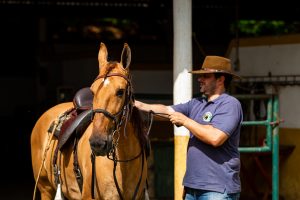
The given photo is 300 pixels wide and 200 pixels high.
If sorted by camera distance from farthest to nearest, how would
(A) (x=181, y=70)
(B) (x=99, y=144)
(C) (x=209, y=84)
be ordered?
(A) (x=181, y=70)
(C) (x=209, y=84)
(B) (x=99, y=144)

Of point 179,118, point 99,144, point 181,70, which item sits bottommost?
point 99,144

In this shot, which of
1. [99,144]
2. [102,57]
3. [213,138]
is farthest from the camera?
[102,57]

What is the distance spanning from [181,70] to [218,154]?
2.27m

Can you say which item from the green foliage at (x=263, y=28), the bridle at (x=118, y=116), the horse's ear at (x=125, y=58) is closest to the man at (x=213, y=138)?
the bridle at (x=118, y=116)

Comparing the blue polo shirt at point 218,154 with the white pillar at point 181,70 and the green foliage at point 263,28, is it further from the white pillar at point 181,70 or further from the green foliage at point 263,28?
the green foliage at point 263,28

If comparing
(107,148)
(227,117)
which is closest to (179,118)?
(227,117)

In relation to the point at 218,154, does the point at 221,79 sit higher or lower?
higher

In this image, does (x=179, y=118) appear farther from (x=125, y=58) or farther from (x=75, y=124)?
(x=75, y=124)

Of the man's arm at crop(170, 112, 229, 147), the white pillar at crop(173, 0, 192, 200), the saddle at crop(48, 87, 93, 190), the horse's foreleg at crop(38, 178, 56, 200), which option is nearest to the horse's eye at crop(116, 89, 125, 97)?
the man's arm at crop(170, 112, 229, 147)

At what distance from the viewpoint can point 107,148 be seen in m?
4.70

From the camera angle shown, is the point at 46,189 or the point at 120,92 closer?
the point at 120,92

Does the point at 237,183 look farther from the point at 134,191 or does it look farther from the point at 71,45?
→ the point at 71,45

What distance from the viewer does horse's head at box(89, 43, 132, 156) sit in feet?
15.4

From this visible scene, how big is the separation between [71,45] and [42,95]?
145cm
